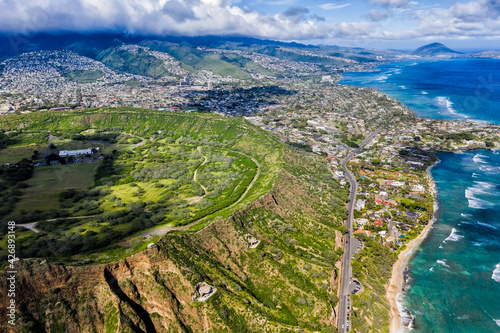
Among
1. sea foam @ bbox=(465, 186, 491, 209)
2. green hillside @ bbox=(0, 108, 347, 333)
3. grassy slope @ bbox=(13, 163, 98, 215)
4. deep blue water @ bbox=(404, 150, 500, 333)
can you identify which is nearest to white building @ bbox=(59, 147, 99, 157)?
green hillside @ bbox=(0, 108, 347, 333)

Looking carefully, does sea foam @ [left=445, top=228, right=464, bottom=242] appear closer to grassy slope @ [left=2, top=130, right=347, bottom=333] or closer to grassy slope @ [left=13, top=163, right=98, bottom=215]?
grassy slope @ [left=2, top=130, right=347, bottom=333]

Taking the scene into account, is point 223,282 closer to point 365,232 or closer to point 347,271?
point 347,271

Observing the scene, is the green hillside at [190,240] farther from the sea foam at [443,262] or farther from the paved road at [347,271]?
the sea foam at [443,262]

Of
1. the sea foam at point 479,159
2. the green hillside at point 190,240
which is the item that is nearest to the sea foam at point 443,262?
the green hillside at point 190,240

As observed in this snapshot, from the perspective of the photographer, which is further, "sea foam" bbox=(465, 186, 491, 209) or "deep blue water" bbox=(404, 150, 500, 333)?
"sea foam" bbox=(465, 186, 491, 209)

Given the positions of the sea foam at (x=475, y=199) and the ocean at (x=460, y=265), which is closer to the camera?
the ocean at (x=460, y=265)

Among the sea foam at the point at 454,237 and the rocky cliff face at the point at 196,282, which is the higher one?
the rocky cliff face at the point at 196,282
